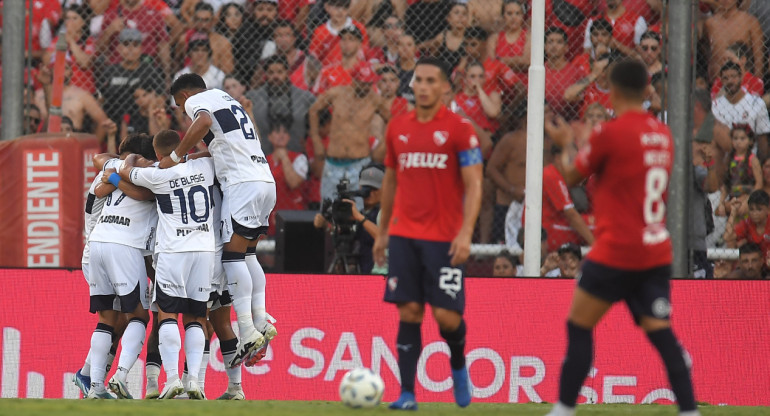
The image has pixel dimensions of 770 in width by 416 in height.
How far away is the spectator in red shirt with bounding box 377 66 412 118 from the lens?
12.5 metres

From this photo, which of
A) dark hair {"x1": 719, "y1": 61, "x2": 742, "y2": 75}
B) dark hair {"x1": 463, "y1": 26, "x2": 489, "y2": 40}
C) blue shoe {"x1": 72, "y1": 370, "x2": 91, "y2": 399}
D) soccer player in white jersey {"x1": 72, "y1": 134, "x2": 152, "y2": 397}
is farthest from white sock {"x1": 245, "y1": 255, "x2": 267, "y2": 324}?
dark hair {"x1": 719, "y1": 61, "x2": 742, "y2": 75}

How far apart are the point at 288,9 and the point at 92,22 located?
7.64 feet

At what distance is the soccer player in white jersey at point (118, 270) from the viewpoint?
30.8ft

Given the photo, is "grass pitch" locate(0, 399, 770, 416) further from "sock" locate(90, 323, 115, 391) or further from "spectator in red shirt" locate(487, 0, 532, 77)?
"spectator in red shirt" locate(487, 0, 532, 77)

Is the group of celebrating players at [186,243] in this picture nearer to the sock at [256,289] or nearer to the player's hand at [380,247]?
the sock at [256,289]

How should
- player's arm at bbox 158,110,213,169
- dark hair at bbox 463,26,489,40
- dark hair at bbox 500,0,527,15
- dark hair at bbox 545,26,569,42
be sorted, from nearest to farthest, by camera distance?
player's arm at bbox 158,110,213,169, dark hair at bbox 545,26,569,42, dark hair at bbox 500,0,527,15, dark hair at bbox 463,26,489,40

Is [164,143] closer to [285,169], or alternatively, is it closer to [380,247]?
[380,247]

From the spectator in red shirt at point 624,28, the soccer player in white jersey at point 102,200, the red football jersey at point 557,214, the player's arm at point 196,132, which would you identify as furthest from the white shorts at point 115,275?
the spectator in red shirt at point 624,28

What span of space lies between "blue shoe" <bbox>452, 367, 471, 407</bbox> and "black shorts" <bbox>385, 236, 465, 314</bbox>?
601mm

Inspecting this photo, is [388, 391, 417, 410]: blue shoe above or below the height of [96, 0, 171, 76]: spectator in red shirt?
below

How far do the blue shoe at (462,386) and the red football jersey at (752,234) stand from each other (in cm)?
485

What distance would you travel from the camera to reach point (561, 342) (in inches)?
423

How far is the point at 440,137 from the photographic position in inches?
283

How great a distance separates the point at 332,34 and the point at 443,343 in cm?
415
